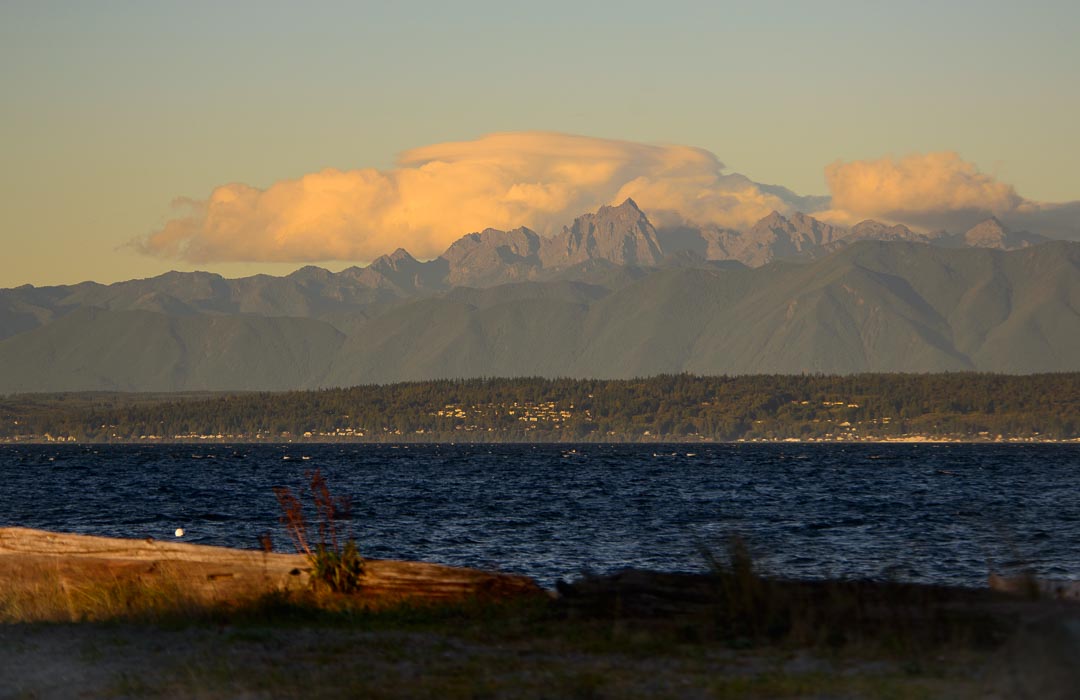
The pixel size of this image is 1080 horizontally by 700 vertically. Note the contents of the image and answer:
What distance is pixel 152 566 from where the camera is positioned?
2308 centimetres

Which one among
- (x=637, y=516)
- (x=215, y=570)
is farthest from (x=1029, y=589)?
(x=637, y=516)

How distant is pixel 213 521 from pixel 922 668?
57092 millimetres

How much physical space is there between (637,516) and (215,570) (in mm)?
48080

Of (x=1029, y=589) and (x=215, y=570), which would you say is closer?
(x=1029, y=589)

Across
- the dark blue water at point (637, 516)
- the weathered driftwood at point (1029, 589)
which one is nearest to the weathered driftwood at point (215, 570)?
the dark blue water at point (637, 516)

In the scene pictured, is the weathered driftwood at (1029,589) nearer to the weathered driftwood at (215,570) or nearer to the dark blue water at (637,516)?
the dark blue water at (637,516)

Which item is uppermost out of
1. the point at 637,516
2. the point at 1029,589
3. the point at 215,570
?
the point at 1029,589

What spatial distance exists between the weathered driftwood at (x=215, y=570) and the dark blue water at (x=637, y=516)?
14.5ft

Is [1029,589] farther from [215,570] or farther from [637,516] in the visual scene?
[637,516]

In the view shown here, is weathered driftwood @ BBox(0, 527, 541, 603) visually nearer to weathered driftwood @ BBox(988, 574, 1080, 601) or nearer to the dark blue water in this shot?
the dark blue water

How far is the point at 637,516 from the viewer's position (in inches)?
2734

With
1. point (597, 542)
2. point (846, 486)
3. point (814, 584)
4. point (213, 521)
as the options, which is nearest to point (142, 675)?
point (814, 584)

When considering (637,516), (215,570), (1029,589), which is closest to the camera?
(1029,589)

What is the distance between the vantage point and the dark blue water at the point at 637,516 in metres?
44.2
